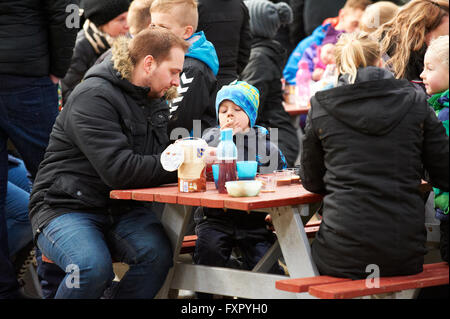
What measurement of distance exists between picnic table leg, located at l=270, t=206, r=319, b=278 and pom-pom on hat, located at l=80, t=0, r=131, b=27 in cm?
266

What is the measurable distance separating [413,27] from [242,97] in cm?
112

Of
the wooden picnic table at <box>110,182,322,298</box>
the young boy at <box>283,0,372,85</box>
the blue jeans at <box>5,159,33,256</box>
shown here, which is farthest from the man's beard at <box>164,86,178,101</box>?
the young boy at <box>283,0,372,85</box>

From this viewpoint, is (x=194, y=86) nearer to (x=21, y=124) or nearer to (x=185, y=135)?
(x=185, y=135)

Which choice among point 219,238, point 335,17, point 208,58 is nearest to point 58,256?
point 219,238

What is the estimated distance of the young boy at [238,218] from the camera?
3.96m

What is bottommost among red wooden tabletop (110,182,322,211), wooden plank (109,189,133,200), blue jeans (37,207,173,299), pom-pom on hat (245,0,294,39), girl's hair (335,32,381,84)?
blue jeans (37,207,173,299)

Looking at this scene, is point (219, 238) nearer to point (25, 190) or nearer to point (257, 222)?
point (257, 222)

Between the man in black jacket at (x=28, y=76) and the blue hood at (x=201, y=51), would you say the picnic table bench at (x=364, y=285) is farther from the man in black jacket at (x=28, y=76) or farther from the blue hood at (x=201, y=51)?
the man in black jacket at (x=28, y=76)

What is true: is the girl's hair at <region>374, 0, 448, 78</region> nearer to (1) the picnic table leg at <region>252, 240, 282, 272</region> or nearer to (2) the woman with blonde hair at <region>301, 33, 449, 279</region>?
(2) the woman with blonde hair at <region>301, 33, 449, 279</region>

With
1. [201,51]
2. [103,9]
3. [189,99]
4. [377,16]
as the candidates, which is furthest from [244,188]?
[377,16]

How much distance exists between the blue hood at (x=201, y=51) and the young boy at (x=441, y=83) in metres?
1.44

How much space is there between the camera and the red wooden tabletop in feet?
10.2

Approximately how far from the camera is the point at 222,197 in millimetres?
3232
